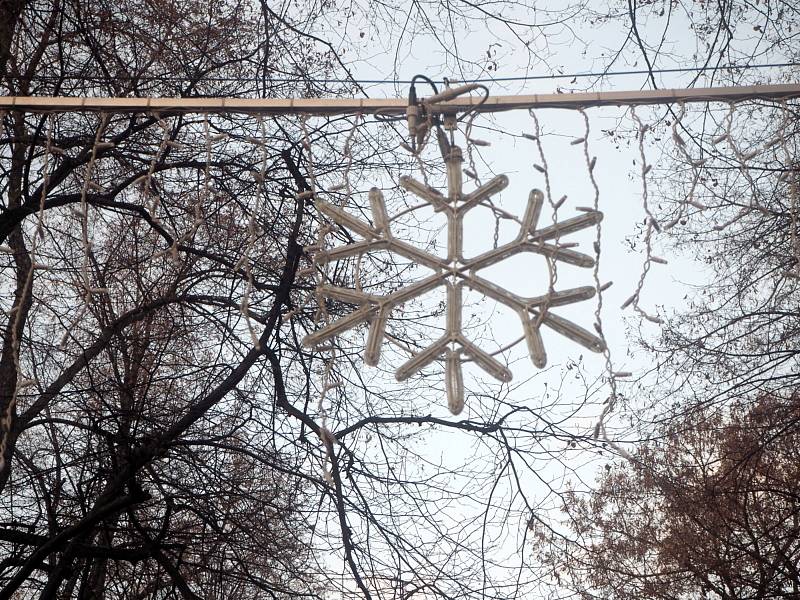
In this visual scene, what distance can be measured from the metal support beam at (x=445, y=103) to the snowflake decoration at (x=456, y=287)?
140 millimetres

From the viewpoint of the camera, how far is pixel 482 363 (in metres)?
1.71

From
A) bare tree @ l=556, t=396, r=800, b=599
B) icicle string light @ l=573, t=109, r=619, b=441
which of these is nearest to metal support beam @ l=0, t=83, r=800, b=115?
icicle string light @ l=573, t=109, r=619, b=441

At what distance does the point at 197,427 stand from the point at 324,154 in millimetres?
1609

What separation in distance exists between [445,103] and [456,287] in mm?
373

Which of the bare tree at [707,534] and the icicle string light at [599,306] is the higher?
the bare tree at [707,534]

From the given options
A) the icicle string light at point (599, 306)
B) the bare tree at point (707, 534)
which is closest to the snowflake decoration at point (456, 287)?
the icicle string light at point (599, 306)

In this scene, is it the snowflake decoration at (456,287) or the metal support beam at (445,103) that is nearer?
the snowflake decoration at (456,287)

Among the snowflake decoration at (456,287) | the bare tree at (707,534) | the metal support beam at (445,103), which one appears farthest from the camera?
the bare tree at (707,534)

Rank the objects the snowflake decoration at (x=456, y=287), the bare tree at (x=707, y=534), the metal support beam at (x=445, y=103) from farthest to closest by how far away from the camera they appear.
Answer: the bare tree at (x=707, y=534), the metal support beam at (x=445, y=103), the snowflake decoration at (x=456, y=287)

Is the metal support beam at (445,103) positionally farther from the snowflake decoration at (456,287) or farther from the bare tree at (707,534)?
the bare tree at (707,534)

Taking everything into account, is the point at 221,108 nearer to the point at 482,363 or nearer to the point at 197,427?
the point at 482,363

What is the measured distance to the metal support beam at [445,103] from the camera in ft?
6.01

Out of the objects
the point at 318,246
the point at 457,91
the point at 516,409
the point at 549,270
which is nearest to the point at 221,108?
the point at 318,246

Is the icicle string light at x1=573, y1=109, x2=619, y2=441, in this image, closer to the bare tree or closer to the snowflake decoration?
the snowflake decoration
